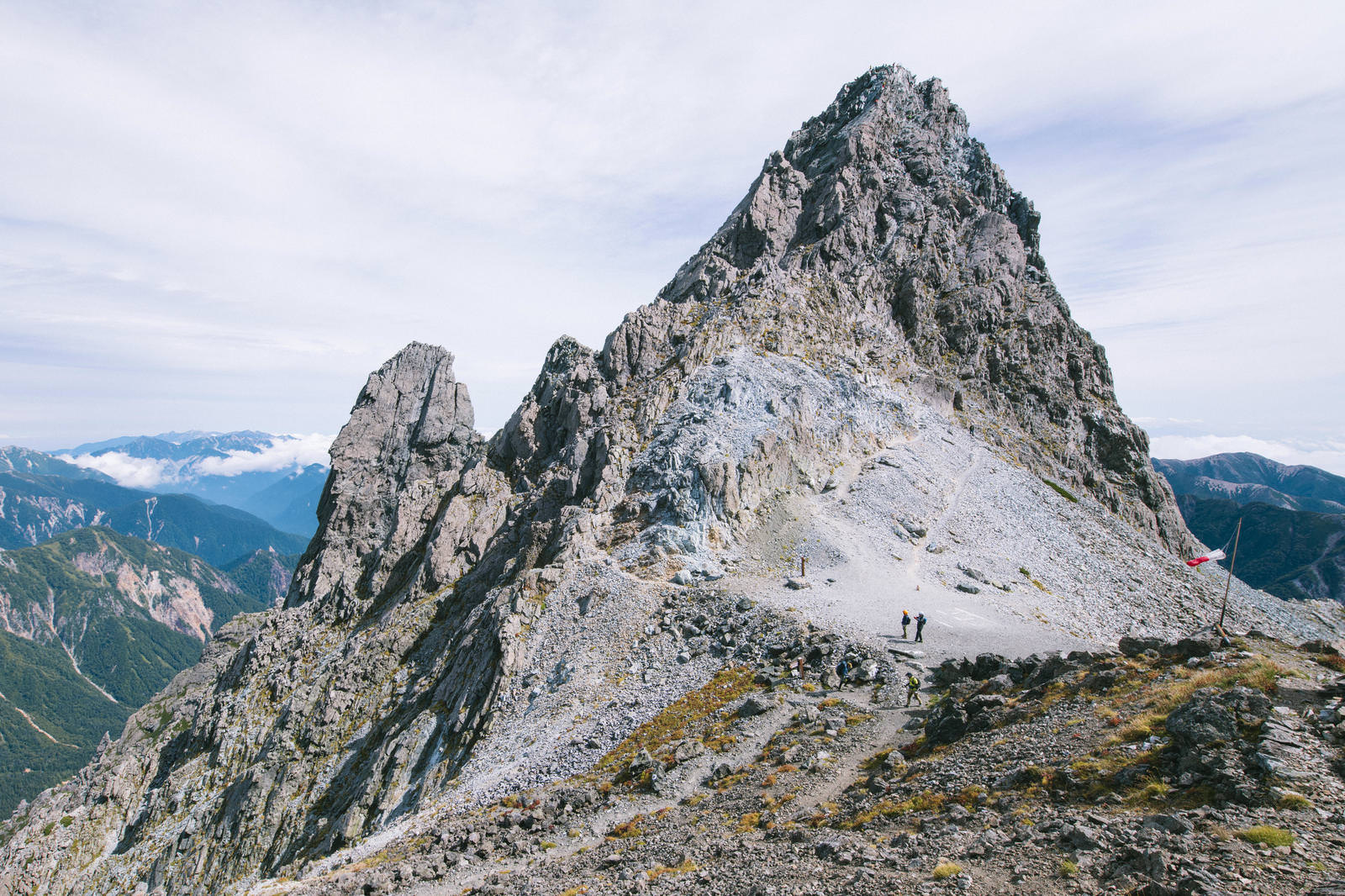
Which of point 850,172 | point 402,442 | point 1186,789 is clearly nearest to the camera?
point 1186,789

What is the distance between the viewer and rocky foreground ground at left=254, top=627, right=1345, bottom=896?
1383cm

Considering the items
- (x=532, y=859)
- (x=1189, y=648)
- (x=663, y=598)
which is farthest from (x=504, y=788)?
(x=1189, y=648)

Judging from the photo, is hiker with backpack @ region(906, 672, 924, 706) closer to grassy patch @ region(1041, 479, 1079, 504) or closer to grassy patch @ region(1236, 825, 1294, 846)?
grassy patch @ region(1236, 825, 1294, 846)

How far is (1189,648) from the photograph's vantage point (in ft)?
75.0

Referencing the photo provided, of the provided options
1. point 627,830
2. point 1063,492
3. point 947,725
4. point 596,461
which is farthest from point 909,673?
point 1063,492

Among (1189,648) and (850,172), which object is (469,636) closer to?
(1189,648)

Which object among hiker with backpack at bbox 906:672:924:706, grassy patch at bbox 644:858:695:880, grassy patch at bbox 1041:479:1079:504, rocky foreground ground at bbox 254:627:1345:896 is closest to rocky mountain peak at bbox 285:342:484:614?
rocky foreground ground at bbox 254:627:1345:896

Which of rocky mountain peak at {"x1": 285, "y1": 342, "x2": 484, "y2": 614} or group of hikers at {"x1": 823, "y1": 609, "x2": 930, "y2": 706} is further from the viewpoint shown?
rocky mountain peak at {"x1": 285, "y1": 342, "x2": 484, "y2": 614}

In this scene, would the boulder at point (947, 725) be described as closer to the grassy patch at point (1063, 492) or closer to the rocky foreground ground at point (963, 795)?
the rocky foreground ground at point (963, 795)

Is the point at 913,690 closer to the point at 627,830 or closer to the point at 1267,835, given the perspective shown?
the point at 627,830

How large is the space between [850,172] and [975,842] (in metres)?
86.3

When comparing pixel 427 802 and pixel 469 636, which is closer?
pixel 427 802

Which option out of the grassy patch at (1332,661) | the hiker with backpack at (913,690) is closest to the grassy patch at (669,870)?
the hiker with backpack at (913,690)

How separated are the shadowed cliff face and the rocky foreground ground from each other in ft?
47.7
